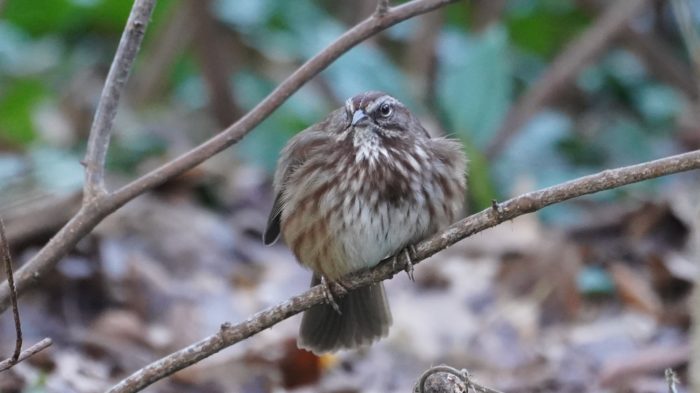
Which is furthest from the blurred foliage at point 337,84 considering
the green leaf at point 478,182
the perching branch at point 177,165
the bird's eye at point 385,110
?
the perching branch at point 177,165

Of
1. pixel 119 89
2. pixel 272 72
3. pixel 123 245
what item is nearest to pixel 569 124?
pixel 272 72

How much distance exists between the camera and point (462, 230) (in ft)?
10.4

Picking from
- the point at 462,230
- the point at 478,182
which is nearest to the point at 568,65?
the point at 478,182

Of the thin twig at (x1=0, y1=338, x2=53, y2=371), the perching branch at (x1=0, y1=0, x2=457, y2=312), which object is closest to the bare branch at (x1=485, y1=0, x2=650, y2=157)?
the perching branch at (x1=0, y1=0, x2=457, y2=312)

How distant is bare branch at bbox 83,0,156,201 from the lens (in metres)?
3.56

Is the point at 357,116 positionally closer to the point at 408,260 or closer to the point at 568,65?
the point at 408,260

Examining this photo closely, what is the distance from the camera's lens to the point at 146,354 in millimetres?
5152

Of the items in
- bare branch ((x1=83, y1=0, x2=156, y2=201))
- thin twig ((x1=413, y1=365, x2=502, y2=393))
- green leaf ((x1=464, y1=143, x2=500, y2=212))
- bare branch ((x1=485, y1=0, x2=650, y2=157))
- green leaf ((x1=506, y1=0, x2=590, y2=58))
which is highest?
green leaf ((x1=506, y1=0, x2=590, y2=58))

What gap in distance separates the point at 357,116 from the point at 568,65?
3.15 meters

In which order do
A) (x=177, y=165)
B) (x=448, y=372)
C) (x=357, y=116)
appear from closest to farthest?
(x=448, y=372)
(x=177, y=165)
(x=357, y=116)

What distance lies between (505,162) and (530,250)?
3.15 ft

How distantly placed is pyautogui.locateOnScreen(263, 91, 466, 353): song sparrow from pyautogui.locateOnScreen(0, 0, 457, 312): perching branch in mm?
529

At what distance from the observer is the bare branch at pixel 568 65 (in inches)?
275

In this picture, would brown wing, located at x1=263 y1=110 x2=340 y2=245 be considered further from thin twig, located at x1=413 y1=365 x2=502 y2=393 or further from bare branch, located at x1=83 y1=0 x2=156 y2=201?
thin twig, located at x1=413 y1=365 x2=502 y2=393
